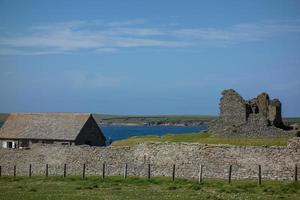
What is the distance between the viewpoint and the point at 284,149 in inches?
1628

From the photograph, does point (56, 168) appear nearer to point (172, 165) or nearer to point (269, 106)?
point (172, 165)

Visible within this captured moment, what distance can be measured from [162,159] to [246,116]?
14379mm

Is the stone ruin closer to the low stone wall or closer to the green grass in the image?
the green grass

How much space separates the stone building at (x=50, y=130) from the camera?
207 feet

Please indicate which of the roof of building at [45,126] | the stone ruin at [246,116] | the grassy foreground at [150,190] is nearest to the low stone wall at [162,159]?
the grassy foreground at [150,190]

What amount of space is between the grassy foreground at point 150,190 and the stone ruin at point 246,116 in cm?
1596

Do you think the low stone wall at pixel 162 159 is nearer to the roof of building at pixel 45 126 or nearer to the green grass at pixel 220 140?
the green grass at pixel 220 140

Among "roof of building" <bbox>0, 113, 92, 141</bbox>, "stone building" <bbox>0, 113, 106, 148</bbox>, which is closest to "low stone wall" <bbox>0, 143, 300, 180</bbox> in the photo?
"stone building" <bbox>0, 113, 106, 148</bbox>

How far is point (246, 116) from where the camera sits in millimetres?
58219

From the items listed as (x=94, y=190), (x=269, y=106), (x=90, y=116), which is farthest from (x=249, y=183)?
(x=90, y=116)

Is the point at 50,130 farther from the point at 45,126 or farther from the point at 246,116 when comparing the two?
the point at 246,116

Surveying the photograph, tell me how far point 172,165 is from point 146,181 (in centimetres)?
596

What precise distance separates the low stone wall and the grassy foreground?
206 cm

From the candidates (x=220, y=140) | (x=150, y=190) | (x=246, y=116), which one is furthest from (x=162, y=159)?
(x=246, y=116)
